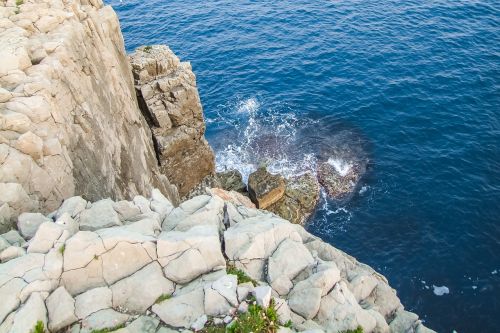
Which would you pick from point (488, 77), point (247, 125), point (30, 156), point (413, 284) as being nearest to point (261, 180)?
point (247, 125)

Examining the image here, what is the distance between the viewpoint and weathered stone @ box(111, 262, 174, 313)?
16625 millimetres

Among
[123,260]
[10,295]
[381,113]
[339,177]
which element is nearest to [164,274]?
[123,260]

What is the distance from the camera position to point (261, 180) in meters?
45.8

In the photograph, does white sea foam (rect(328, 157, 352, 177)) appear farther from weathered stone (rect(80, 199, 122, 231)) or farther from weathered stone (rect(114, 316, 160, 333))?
weathered stone (rect(114, 316, 160, 333))

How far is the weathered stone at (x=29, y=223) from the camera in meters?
18.2

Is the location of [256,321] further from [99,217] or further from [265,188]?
[265,188]

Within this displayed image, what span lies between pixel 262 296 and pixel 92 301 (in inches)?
252

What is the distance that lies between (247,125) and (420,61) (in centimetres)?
2654

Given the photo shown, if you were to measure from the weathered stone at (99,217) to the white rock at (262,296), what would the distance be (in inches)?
283

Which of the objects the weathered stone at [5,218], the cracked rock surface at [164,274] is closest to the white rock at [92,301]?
the cracked rock surface at [164,274]

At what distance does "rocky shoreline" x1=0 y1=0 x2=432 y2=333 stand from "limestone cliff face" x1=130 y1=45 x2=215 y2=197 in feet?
22.6

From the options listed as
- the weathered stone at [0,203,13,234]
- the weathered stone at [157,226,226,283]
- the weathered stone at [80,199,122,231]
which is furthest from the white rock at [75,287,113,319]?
the weathered stone at [0,203,13,234]

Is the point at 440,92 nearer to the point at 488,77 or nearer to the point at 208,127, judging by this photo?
the point at 488,77

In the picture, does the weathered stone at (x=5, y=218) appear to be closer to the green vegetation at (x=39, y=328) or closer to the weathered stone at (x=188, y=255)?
the green vegetation at (x=39, y=328)
